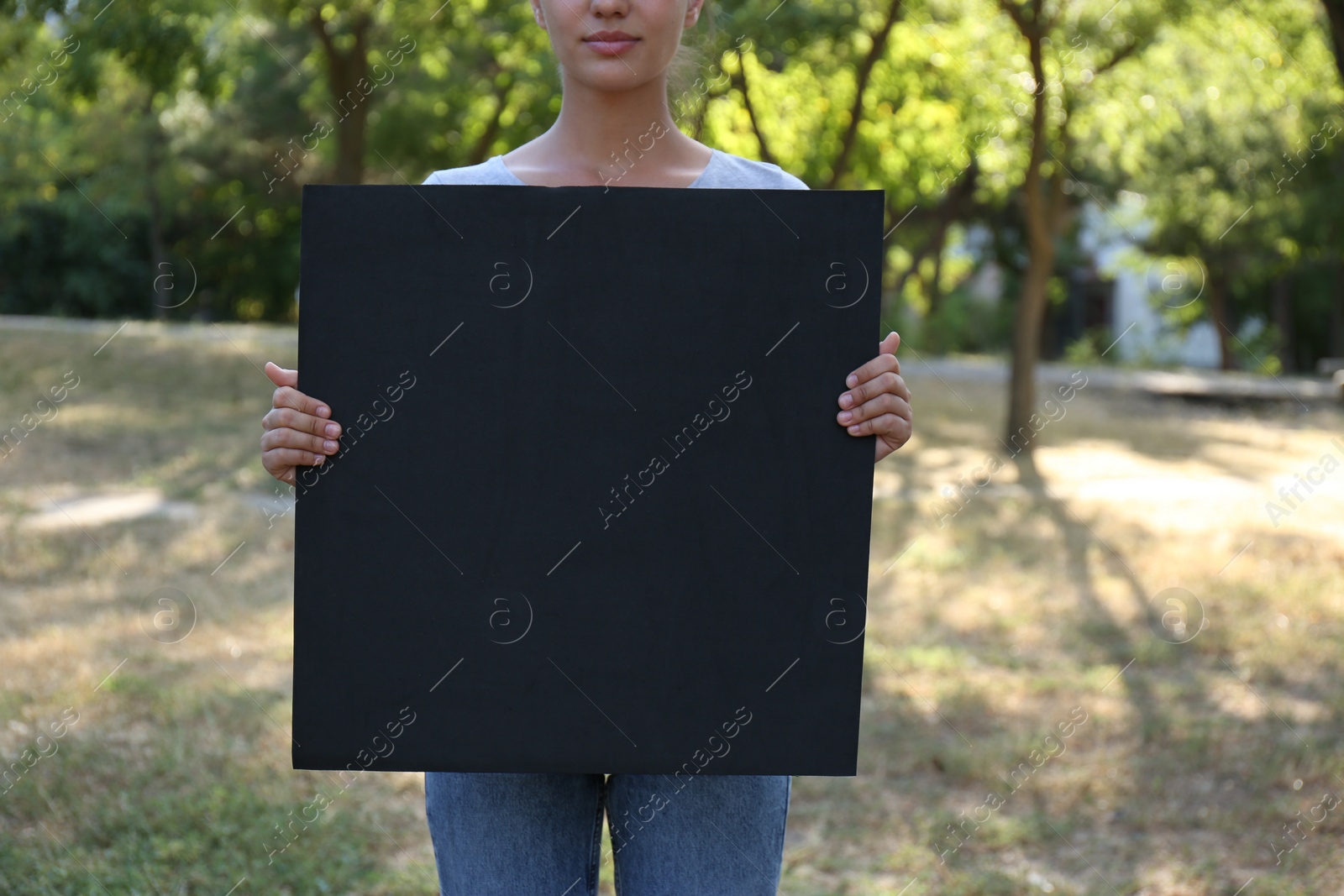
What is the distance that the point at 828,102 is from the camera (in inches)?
444

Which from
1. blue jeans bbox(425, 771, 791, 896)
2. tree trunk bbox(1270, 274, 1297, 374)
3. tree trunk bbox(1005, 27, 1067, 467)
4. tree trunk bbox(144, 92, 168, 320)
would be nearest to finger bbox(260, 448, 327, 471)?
blue jeans bbox(425, 771, 791, 896)

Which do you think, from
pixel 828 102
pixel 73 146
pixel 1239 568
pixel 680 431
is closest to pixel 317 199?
pixel 680 431

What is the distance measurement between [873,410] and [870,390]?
1.0 inches

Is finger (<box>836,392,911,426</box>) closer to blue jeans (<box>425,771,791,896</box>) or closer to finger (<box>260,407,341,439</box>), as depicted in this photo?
blue jeans (<box>425,771,791,896</box>)

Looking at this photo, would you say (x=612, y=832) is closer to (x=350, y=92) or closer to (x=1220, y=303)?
(x=350, y=92)

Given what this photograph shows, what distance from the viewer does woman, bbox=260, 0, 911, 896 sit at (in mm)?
1529

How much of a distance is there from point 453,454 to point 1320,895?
10.6 feet

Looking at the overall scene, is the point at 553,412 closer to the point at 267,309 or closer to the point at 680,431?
the point at 680,431

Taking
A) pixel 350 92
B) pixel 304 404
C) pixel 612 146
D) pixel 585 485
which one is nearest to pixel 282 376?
pixel 304 404

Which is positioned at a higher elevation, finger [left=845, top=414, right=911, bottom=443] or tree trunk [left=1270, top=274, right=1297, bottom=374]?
finger [left=845, top=414, right=911, bottom=443]

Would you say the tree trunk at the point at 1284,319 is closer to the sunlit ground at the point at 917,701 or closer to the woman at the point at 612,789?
the sunlit ground at the point at 917,701

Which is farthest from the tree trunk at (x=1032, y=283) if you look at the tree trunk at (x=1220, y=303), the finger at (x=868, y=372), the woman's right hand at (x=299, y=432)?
the tree trunk at (x=1220, y=303)

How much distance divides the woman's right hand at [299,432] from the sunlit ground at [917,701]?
91.2 inches

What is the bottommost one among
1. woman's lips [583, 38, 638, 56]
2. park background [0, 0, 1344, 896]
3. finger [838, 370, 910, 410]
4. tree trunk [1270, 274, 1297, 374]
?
tree trunk [1270, 274, 1297, 374]
